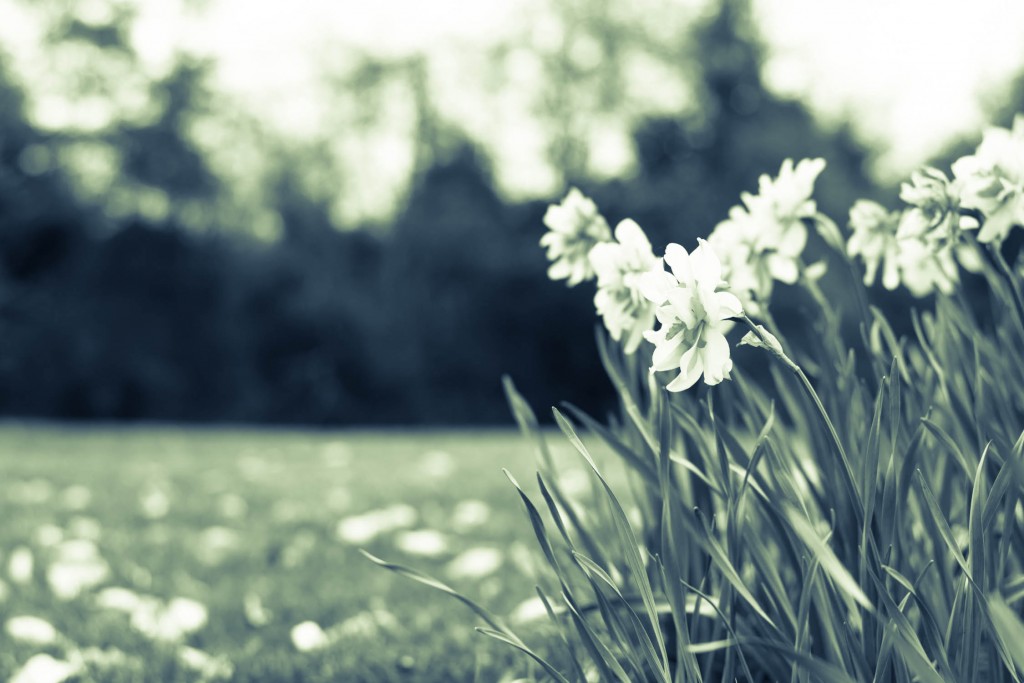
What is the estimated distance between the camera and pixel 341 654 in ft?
5.17

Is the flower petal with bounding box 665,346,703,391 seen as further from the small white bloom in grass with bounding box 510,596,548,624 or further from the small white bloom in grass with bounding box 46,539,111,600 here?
the small white bloom in grass with bounding box 46,539,111,600

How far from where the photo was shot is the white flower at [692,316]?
781 millimetres

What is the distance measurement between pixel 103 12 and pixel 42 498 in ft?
30.7

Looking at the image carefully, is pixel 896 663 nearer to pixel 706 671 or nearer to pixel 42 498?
pixel 706 671

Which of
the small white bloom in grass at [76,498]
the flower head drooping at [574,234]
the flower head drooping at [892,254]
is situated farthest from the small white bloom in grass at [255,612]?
the small white bloom in grass at [76,498]

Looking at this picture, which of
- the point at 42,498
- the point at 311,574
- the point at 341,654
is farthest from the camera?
the point at 42,498

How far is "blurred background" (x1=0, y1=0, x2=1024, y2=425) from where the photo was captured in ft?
31.4

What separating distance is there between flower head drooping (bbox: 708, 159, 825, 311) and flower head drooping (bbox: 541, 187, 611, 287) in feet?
0.47

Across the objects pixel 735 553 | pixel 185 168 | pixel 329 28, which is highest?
pixel 329 28

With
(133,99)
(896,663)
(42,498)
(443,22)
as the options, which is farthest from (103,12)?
(896,663)

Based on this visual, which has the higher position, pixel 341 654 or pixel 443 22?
pixel 443 22

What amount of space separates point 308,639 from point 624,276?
0.91 meters

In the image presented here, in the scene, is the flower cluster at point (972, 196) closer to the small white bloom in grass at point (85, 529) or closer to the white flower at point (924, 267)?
the white flower at point (924, 267)

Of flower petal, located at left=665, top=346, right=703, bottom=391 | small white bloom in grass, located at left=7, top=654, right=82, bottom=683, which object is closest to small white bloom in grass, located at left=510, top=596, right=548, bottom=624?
small white bloom in grass, located at left=7, top=654, right=82, bottom=683
